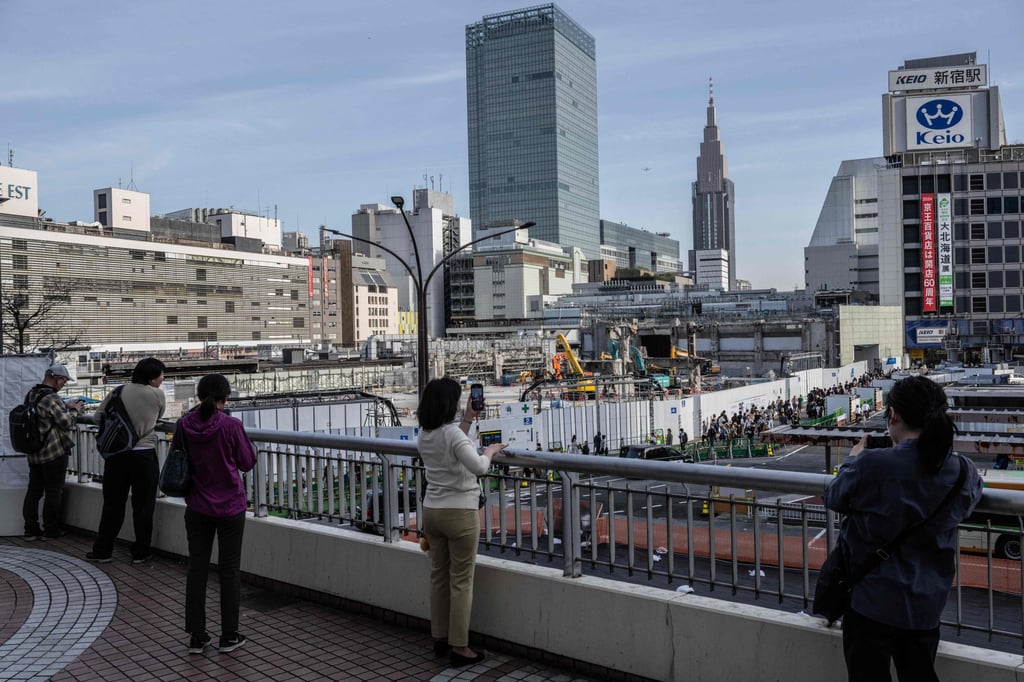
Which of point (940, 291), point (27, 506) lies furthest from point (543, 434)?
point (940, 291)

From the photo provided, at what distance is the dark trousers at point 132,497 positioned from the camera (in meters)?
7.80

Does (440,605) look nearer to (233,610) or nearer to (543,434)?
(233,610)

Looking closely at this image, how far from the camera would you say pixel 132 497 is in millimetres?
7812

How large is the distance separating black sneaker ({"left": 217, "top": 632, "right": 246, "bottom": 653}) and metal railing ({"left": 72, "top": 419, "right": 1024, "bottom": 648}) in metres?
1.18

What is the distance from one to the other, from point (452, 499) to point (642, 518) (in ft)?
3.87

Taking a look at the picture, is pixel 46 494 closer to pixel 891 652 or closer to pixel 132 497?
pixel 132 497

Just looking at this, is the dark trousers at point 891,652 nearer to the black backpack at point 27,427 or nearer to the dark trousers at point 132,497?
the dark trousers at point 132,497

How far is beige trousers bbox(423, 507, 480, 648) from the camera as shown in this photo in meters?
4.98

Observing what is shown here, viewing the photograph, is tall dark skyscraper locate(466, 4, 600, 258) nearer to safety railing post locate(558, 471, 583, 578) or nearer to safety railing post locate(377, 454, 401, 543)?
safety railing post locate(377, 454, 401, 543)

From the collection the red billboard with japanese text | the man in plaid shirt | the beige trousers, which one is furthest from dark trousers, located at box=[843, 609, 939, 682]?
the red billboard with japanese text

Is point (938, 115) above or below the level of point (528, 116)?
below

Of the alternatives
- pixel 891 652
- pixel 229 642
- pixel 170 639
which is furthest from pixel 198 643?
pixel 891 652

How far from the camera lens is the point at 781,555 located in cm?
425

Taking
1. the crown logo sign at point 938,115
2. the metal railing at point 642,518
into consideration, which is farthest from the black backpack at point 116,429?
the crown logo sign at point 938,115
